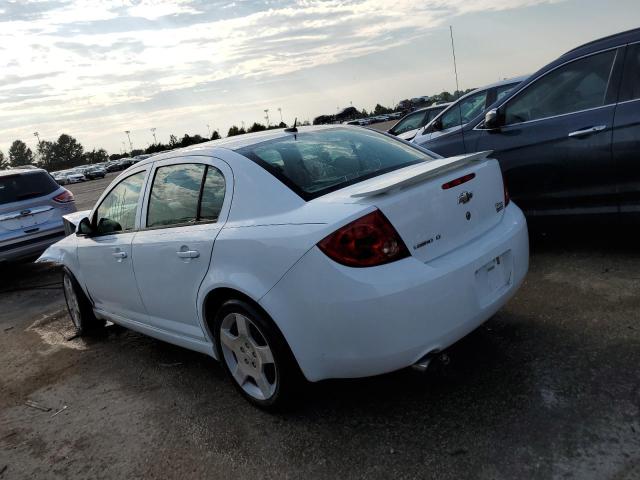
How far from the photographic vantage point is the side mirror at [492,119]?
5.09m

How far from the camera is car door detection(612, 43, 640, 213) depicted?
4176 millimetres

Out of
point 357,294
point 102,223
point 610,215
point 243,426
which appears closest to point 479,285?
point 357,294

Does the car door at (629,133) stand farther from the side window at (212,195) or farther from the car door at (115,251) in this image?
the car door at (115,251)

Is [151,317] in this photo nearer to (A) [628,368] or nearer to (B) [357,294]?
(B) [357,294]

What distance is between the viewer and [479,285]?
9.14 feet

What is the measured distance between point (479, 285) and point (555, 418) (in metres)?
0.71

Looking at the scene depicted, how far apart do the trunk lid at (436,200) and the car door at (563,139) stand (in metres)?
1.67

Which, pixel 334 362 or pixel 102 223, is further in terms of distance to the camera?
pixel 102 223

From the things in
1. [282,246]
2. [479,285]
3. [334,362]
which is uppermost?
[282,246]

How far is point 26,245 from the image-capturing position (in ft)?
25.6

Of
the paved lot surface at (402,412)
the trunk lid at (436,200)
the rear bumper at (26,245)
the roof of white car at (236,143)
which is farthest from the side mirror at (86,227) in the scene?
the rear bumper at (26,245)

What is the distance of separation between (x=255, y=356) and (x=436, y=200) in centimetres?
129

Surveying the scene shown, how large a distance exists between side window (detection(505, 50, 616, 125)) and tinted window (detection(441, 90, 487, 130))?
3624 millimetres

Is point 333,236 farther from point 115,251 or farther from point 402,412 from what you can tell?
point 115,251
